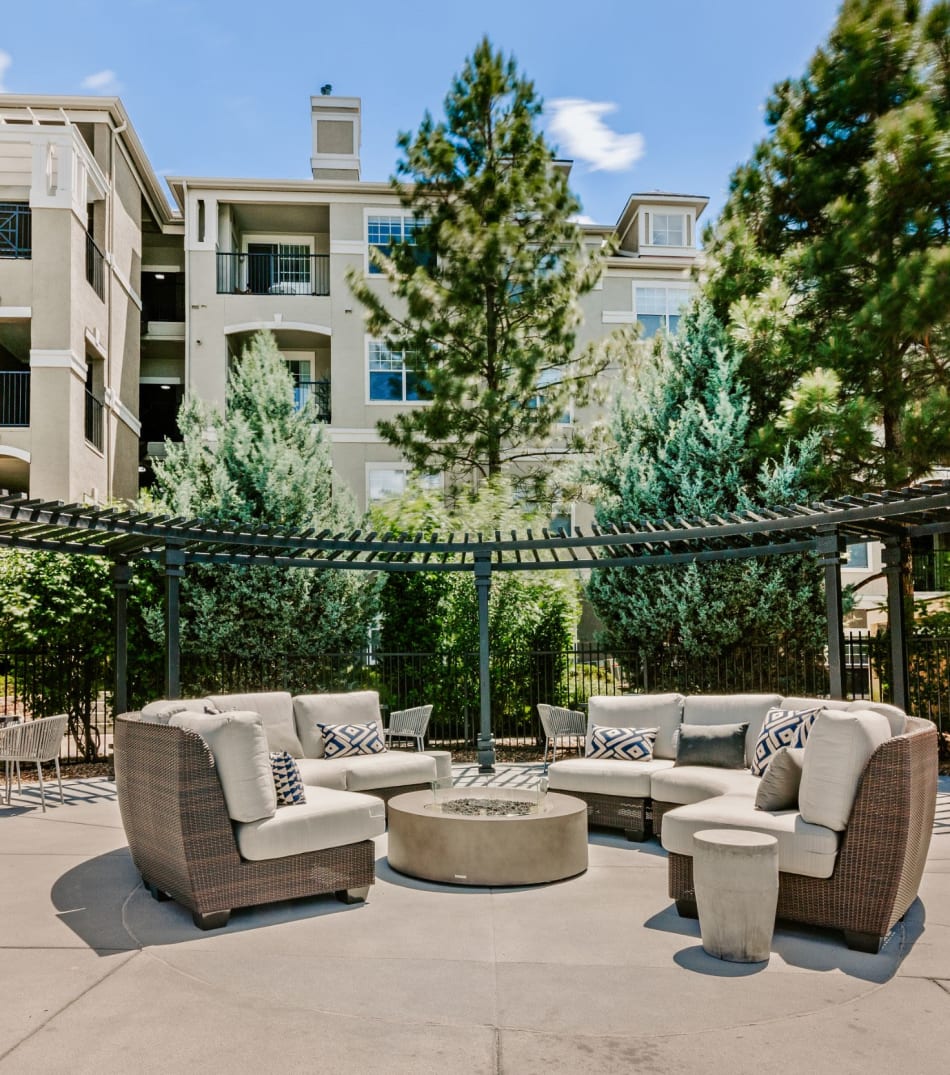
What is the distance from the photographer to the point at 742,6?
1068cm

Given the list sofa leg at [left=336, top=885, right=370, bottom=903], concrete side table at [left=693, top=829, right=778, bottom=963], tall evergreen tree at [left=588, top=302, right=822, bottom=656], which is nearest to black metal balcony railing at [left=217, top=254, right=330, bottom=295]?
tall evergreen tree at [left=588, top=302, right=822, bottom=656]

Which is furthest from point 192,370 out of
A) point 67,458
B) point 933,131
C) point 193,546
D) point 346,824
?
point 346,824

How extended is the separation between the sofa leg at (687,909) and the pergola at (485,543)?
352 cm

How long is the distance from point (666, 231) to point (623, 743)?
16.8 meters

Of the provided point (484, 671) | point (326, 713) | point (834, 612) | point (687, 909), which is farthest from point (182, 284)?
point (687, 909)

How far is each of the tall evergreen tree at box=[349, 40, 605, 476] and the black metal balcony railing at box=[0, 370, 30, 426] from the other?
7.11 meters

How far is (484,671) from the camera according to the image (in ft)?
34.8

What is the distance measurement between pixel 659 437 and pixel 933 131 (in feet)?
15.8

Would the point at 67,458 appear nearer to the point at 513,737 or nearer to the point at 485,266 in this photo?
the point at 485,266

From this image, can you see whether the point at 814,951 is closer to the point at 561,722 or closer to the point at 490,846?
the point at 490,846

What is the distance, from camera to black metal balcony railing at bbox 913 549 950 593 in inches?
530

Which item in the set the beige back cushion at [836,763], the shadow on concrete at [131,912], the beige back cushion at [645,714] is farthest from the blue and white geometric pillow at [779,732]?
the shadow on concrete at [131,912]

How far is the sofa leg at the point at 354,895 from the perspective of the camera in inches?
227

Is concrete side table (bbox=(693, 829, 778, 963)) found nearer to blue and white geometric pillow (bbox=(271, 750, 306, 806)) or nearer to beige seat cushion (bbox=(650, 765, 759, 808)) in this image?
beige seat cushion (bbox=(650, 765, 759, 808))
